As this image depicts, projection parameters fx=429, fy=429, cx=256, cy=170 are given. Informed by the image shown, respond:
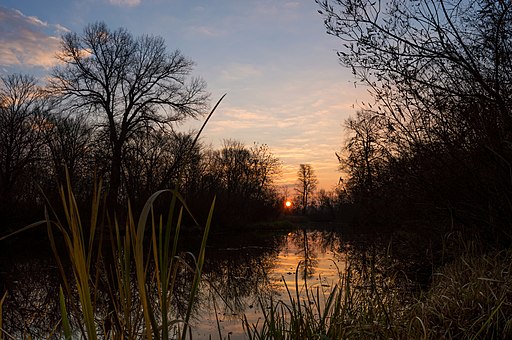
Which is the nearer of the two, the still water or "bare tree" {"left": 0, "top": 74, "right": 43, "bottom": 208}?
the still water

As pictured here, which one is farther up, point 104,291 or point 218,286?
point 104,291

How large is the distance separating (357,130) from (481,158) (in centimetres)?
159

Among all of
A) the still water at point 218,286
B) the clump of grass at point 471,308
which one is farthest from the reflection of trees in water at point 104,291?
the clump of grass at point 471,308

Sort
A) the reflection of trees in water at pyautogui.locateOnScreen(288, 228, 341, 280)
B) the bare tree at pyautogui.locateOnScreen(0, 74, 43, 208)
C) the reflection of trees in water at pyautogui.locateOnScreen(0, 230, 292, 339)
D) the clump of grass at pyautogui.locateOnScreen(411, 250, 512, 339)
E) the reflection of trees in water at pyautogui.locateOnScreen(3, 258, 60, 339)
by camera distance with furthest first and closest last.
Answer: the bare tree at pyautogui.locateOnScreen(0, 74, 43, 208) < the reflection of trees in water at pyautogui.locateOnScreen(288, 228, 341, 280) < the reflection of trees in water at pyautogui.locateOnScreen(0, 230, 292, 339) < the reflection of trees in water at pyautogui.locateOnScreen(3, 258, 60, 339) < the clump of grass at pyautogui.locateOnScreen(411, 250, 512, 339)

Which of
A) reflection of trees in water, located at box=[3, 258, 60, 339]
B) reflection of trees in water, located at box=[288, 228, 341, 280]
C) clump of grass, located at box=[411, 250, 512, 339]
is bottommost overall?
reflection of trees in water, located at box=[3, 258, 60, 339]

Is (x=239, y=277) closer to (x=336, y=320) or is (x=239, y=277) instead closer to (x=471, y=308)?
(x=471, y=308)

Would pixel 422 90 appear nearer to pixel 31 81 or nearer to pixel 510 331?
pixel 510 331

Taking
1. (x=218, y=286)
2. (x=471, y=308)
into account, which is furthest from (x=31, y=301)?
(x=471, y=308)

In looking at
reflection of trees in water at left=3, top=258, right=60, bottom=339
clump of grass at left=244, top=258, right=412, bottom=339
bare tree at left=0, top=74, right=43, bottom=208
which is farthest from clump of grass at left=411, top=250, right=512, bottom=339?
bare tree at left=0, top=74, right=43, bottom=208

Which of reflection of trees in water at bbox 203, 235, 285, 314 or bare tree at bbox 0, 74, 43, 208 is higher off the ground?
bare tree at bbox 0, 74, 43, 208

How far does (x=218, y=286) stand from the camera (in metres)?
8.15

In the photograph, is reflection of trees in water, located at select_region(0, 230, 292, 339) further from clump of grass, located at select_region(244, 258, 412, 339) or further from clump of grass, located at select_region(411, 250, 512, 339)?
clump of grass, located at select_region(411, 250, 512, 339)

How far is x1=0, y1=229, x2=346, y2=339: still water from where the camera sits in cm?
569

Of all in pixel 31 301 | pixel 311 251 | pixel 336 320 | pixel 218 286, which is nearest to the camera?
pixel 336 320
